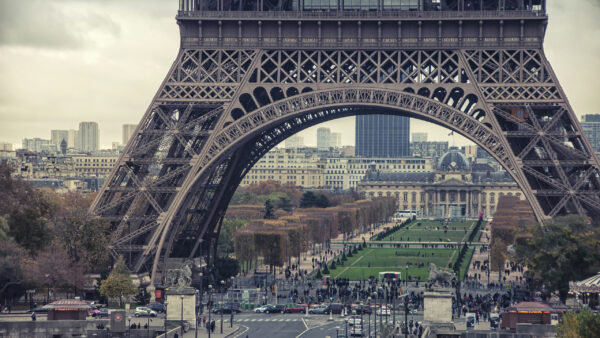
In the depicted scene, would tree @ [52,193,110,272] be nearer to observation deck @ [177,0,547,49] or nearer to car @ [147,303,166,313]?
car @ [147,303,166,313]

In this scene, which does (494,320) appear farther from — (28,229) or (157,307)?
(28,229)

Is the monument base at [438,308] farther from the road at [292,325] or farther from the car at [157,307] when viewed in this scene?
the car at [157,307]

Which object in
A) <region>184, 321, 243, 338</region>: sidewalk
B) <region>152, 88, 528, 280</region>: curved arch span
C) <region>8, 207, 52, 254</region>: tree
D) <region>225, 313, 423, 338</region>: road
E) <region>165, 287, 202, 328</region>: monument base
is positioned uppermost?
<region>152, 88, 528, 280</region>: curved arch span

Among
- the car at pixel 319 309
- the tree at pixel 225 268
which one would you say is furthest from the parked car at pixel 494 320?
the tree at pixel 225 268

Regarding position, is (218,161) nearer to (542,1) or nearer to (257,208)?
(542,1)

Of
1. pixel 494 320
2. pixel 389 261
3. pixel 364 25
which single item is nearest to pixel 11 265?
pixel 364 25

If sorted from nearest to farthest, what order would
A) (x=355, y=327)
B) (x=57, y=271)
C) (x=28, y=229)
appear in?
(x=355, y=327), (x=57, y=271), (x=28, y=229)

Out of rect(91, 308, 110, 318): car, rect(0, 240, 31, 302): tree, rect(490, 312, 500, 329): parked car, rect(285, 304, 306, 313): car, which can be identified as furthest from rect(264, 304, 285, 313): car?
rect(0, 240, 31, 302): tree
